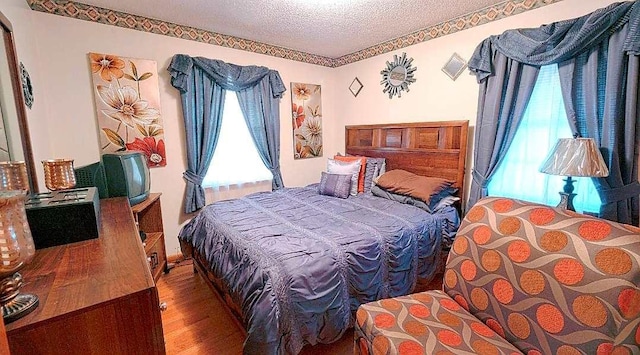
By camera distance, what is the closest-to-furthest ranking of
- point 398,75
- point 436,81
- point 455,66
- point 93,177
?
point 93,177, point 455,66, point 436,81, point 398,75

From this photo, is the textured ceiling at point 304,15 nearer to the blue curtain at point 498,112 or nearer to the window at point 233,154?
the blue curtain at point 498,112

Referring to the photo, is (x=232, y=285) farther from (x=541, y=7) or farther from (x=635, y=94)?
(x=541, y=7)

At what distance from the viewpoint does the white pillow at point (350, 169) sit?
10.1 feet

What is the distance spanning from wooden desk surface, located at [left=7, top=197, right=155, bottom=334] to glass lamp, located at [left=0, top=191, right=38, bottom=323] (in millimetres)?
26

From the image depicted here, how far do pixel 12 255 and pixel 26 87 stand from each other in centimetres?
178

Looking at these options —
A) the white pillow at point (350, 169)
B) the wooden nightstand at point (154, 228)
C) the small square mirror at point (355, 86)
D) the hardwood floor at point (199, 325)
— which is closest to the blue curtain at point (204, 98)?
the wooden nightstand at point (154, 228)

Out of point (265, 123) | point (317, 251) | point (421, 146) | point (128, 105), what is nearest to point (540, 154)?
point (421, 146)

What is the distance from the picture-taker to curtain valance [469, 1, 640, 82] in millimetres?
1756

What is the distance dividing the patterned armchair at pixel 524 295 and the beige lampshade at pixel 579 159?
2.68 feet

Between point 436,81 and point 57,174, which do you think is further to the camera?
point 436,81

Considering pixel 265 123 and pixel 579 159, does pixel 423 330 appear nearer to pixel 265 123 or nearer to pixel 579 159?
pixel 579 159

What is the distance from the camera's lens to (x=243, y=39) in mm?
3195

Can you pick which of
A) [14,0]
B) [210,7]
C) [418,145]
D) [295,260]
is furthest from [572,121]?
[14,0]

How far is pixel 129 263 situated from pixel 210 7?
2.26 m
